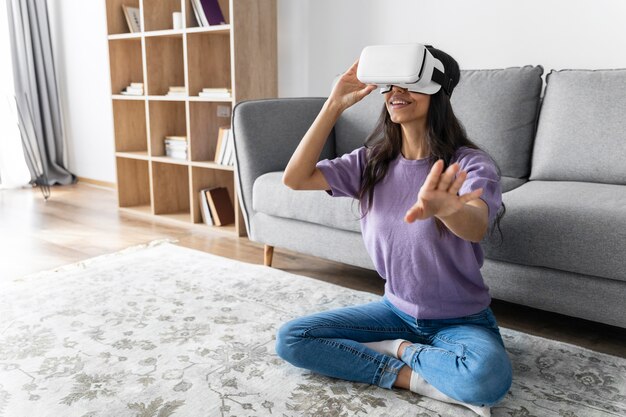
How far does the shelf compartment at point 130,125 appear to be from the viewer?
12.1 ft


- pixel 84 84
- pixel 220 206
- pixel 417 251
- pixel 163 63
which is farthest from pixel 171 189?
pixel 417 251

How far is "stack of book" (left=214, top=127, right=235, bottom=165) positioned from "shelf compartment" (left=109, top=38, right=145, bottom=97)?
898 mm

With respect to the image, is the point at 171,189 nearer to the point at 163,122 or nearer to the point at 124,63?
the point at 163,122

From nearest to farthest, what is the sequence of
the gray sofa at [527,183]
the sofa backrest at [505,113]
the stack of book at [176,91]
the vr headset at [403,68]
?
the vr headset at [403,68] < the gray sofa at [527,183] < the sofa backrest at [505,113] < the stack of book at [176,91]

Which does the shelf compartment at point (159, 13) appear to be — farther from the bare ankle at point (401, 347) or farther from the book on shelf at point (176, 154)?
the bare ankle at point (401, 347)

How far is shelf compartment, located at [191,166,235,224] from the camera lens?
3279 mm

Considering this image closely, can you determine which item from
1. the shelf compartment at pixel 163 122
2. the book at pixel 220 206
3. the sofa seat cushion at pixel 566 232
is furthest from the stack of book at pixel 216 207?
the sofa seat cushion at pixel 566 232

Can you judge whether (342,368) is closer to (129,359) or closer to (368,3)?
(129,359)

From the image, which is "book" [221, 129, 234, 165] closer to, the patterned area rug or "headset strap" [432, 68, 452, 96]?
the patterned area rug

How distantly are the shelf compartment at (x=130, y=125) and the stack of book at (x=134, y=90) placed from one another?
0.10 metres

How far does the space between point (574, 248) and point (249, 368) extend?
93 centimetres

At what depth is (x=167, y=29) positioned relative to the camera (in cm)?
346

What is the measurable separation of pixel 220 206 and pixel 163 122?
0.68 m

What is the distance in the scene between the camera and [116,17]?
141 inches
